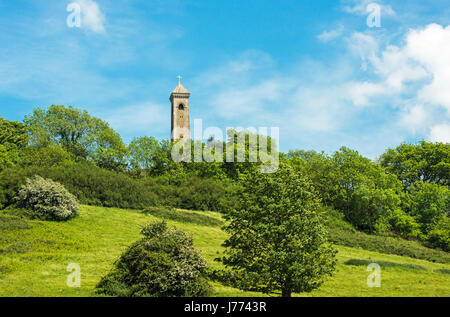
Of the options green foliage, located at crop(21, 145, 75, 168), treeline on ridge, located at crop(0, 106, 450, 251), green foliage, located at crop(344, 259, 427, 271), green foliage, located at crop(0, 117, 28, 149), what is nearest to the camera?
green foliage, located at crop(344, 259, 427, 271)

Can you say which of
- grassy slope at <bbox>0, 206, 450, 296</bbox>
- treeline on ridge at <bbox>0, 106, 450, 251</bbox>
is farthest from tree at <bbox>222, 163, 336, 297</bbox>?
treeline on ridge at <bbox>0, 106, 450, 251</bbox>

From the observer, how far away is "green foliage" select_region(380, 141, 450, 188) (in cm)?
5794

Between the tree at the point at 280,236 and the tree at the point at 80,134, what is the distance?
4721cm

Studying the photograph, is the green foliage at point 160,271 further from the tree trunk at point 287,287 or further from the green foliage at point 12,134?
the green foliage at point 12,134

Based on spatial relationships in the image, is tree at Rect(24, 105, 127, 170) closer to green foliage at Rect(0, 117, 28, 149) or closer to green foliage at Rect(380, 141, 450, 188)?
green foliage at Rect(0, 117, 28, 149)

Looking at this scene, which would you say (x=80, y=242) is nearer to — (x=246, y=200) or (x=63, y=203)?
(x=63, y=203)

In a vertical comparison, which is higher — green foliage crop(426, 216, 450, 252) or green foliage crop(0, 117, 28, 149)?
green foliage crop(0, 117, 28, 149)

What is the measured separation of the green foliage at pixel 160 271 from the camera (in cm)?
1470

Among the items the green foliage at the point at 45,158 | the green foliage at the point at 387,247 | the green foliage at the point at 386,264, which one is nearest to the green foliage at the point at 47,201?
the green foliage at the point at 45,158

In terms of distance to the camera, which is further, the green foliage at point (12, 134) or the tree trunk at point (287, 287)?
the green foliage at point (12, 134)

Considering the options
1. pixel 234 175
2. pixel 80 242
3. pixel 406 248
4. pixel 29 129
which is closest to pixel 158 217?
pixel 80 242

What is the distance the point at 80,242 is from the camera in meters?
23.5

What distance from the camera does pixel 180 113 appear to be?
92.8 metres

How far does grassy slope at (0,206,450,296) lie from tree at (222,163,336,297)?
49.5 inches
